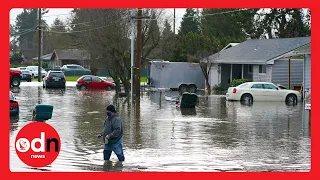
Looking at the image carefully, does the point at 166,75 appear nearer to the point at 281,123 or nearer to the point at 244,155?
the point at 281,123

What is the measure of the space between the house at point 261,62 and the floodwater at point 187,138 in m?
12.8

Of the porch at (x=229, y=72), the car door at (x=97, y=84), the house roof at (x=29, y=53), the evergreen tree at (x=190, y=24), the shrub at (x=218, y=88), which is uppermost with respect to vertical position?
the evergreen tree at (x=190, y=24)

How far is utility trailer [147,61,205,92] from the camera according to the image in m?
53.4

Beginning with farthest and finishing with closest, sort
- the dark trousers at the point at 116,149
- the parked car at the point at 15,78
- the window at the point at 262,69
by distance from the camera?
the parked car at the point at 15,78, the window at the point at 262,69, the dark trousers at the point at 116,149

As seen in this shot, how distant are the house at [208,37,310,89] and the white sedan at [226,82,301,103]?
14.5 feet

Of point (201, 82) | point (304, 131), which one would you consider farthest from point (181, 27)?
point (304, 131)

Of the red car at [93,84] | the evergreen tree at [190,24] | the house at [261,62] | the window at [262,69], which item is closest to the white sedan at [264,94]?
the house at [261,62]

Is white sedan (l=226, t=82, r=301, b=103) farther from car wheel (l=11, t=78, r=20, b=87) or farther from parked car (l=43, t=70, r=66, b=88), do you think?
car wheel (l=11, t=78, r=20, b=87)

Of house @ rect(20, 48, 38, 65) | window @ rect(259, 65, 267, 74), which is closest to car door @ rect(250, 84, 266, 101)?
window @ rect(259, 65, 267, 74)

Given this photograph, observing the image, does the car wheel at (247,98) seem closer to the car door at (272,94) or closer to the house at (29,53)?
the car door at (272,94)

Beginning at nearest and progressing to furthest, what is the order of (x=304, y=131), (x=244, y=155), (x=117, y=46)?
(x=244, y=155), (x=304, y=131), (x=117, y=46)

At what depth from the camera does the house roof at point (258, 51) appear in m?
47.6

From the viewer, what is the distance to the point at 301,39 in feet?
163

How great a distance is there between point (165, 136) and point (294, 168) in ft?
22.0
